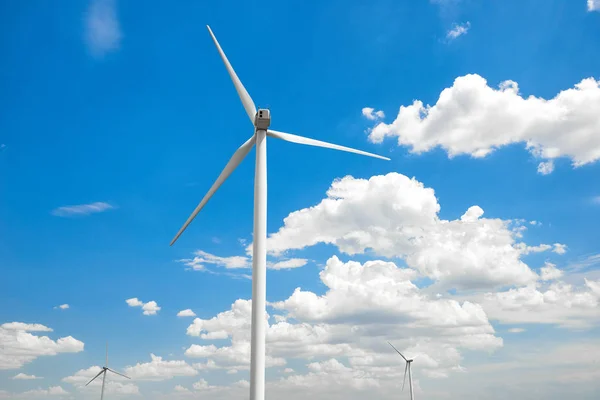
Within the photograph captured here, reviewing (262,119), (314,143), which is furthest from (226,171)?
(314,143)

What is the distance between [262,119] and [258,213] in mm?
9723

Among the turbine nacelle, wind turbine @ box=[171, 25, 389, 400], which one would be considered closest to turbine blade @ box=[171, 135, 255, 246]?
wind turbine @ box=[171, 25, 389, 400]

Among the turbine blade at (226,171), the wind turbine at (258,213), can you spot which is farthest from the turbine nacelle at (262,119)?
the turbine blade at (226,171)

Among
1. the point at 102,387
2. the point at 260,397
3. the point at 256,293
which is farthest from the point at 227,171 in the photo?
the point at 102,387

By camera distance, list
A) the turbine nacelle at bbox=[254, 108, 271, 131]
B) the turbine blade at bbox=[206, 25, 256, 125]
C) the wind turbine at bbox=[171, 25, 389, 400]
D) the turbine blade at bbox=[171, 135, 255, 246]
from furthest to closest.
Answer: the turbine blade at bbox=[206, 25, 256, 125] → the turbine blade at bbox=[171, 135, 255, 246] → the turbine nacelle at bbox=[254, 108, 271, 131] → the wind turbine at bbox=[171, 25, 389, 400]

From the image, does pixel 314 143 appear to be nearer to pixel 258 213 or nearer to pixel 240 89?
pixel 240 89

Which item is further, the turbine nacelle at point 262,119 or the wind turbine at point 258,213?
the turbine nacelle at point 262,119

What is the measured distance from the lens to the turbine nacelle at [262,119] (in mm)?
47906

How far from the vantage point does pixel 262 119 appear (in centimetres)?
4797

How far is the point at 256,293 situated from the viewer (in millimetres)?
40781

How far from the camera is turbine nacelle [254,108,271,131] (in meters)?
47.9

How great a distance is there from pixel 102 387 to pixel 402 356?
83779 mm

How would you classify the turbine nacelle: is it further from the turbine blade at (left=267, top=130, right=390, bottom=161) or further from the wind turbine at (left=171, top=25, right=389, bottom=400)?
the turbine blade at (left=267, top=130, right=390, bottom=161)

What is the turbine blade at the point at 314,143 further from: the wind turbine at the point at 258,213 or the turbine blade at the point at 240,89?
the turbine blade at the point at 240,89
